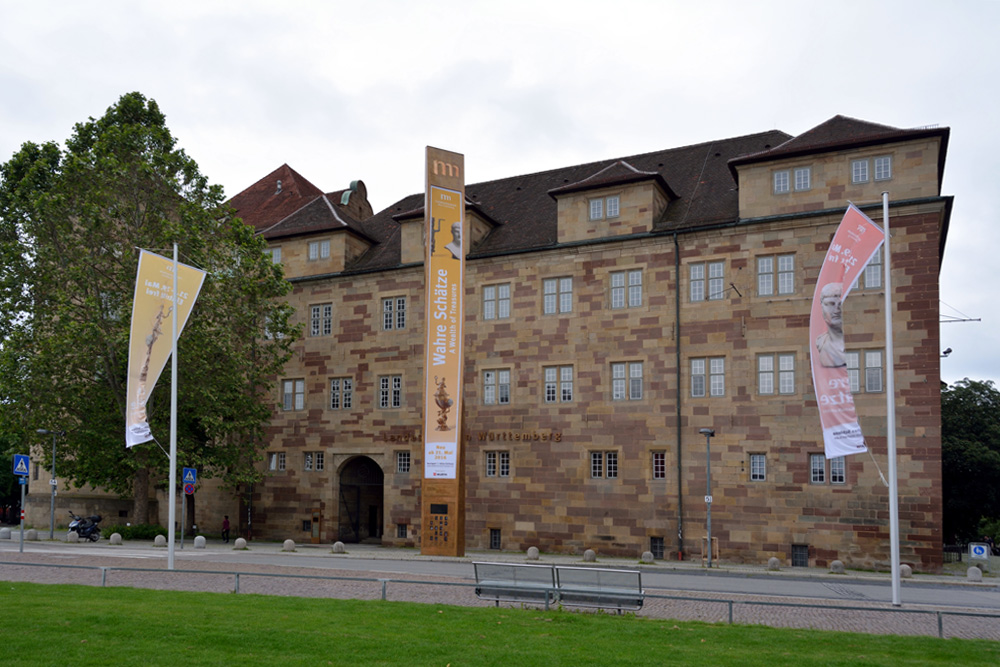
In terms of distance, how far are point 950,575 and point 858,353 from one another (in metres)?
7.98

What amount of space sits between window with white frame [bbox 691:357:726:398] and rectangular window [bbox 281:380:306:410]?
19388 mm

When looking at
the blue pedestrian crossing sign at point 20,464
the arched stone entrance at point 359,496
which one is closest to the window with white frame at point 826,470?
the arched stone entrance at point 359,496

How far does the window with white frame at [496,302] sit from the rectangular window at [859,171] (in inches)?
573

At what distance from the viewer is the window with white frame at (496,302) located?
38.7 metres

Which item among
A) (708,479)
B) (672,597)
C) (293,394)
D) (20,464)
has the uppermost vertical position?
(293,394)

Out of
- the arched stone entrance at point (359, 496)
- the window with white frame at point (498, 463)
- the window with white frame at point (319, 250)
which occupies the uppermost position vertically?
the window with white frame at point (319, 250)

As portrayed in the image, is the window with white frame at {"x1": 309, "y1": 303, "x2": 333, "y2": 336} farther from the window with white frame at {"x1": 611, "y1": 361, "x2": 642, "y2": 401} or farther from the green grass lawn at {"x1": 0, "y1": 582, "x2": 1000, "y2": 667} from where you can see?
the green grass lawn at {"x1": 0, "y1": 582, "x2": 1000, "y2": 667}

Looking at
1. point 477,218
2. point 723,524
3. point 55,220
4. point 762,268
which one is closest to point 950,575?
point 723,524

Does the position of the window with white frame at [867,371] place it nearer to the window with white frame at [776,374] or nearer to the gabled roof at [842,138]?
the window with white frame at [776,374]

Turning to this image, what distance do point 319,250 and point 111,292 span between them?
418 inches

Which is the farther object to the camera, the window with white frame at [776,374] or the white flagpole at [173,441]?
the window with white frame at [776,374]

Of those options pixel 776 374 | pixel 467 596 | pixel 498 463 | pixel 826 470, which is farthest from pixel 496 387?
pixel 467 596

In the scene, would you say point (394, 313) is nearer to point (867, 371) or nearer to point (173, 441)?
point (173, 441)

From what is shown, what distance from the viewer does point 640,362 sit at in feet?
116
